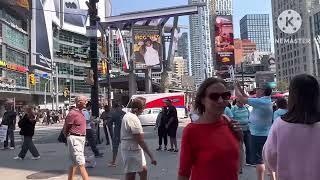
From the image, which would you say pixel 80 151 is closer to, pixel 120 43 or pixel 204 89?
pixel 204 89

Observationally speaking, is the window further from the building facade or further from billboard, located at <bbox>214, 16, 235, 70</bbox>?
billboard, located at <bbox>214, 16, 235, 70</bbox>

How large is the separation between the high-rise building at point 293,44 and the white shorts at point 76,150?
33355 mm

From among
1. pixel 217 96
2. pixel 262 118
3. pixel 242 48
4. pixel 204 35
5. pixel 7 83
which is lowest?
pixel 262 118

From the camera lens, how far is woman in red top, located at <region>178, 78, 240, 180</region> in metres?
3.60

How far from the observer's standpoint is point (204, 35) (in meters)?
142

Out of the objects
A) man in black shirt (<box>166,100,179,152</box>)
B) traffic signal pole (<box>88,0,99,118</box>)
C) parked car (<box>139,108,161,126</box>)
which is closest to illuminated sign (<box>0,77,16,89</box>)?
parked car (<box>139,108,161,126</box>)

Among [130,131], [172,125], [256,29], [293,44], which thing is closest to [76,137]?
[130,131]

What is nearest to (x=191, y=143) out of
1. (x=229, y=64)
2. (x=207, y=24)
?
(x=229, y=64)

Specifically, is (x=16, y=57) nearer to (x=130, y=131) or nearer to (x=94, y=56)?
(x=94, y=56)

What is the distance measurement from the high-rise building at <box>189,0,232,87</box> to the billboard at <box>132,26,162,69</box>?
134 feet

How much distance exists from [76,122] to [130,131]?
214 cm

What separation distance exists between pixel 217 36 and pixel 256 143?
188 ft

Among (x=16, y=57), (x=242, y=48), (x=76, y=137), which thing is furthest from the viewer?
(x=242, y=48)

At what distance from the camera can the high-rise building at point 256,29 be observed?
11194 centimetres
